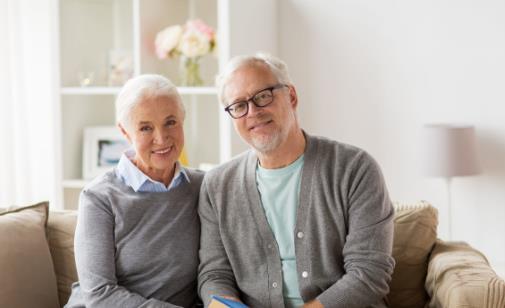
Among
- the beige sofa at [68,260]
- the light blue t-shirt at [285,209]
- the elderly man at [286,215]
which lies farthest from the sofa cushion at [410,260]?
the light blue t-shirt at [285,209]

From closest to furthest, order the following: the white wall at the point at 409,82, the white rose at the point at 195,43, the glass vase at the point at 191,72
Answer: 1. the white wall at the point at 409,82
2. the white rose at the point at 195,43
3. the glass vase at the point at 191,72

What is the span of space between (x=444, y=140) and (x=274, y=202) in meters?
1.57

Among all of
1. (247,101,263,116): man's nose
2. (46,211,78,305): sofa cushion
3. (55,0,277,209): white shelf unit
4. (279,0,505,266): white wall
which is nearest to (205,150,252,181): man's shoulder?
(247,101,263,116): man's nose

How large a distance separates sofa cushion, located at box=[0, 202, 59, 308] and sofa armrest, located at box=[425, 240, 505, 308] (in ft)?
4.07

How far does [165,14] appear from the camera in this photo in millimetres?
4289

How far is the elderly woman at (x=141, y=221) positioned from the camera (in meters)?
2.31

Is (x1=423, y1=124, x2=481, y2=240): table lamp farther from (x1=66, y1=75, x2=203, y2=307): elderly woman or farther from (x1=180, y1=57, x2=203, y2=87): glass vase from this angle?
(x1=66, y1=75, x2=203, y2=307): elderly woman

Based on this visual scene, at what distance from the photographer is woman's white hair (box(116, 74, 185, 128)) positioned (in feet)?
7.70

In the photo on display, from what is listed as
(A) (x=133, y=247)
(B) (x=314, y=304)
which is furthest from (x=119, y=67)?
(B) (x=314, y=304)

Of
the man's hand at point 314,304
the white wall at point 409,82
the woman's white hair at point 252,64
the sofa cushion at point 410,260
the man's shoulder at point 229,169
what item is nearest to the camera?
the man's hand at point 314,304

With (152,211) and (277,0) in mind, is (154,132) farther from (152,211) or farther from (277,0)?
(277,0)

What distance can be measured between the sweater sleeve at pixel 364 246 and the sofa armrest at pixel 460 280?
0.63 feet

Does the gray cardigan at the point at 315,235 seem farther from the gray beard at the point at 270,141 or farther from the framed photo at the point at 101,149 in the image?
the framed photo at the point at 101,149

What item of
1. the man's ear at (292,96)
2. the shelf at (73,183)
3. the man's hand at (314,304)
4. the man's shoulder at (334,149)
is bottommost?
the man's hand at (314,304)
